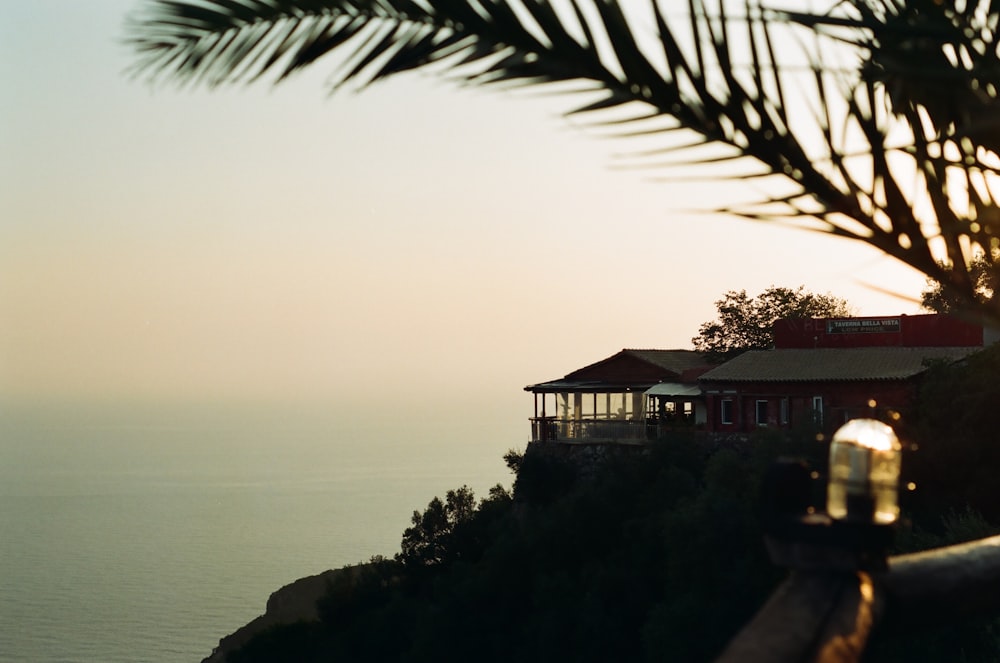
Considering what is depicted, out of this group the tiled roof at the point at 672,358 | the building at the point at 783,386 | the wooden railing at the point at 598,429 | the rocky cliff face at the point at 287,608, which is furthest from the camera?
the rocky cliff face at the point at 287,608

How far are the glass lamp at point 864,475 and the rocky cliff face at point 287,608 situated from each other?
53.2 m

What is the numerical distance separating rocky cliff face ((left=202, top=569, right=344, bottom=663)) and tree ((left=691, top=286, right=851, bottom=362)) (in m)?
21.3

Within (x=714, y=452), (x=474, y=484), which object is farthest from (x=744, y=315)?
(x=474, y=484)

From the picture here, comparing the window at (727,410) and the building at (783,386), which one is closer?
the building at (783,386)

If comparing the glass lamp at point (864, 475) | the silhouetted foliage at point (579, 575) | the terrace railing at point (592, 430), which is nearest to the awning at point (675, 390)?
the terrace railing at point (592, 430)

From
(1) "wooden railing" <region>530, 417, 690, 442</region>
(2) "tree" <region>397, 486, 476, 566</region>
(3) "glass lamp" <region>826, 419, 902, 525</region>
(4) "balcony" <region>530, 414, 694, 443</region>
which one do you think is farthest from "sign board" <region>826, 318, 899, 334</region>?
(3) "glass lamp" <region>826, 419, 902, 525</region>

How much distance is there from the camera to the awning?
3272 cm

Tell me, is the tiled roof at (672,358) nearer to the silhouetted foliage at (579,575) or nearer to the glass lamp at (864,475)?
the silhouetted foliage at (579,575)

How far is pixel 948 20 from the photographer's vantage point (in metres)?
2.93

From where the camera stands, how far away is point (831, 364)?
103ft

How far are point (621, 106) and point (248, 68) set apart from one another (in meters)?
0.94

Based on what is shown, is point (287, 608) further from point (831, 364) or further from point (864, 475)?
point (864, 475)

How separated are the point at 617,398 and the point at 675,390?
129 inches

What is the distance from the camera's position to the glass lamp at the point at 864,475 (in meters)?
2.03
